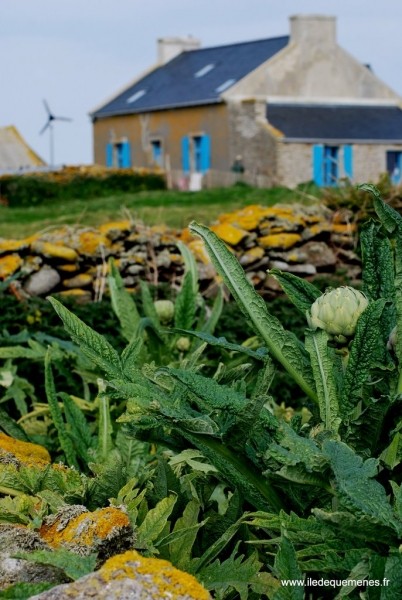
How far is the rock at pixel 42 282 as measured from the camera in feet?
24.5

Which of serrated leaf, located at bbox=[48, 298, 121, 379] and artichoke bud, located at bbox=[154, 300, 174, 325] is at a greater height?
serrated leaf, located at bbox=[48, 298, 121, 379]

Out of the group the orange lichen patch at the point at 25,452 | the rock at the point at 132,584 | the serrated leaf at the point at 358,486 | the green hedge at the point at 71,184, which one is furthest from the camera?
the green hedge at the point at 71,184

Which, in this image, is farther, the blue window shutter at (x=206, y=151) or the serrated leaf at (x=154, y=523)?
the blue window shutter at (x=206, y=151)

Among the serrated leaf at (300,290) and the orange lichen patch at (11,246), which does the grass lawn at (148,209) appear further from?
the serrated leaf at (300,290)

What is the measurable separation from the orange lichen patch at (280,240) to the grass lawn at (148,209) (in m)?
0.42

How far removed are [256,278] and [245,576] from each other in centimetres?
638

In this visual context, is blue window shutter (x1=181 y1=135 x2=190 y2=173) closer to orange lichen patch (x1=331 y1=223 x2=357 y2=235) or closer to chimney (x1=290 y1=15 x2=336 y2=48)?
chimney (x1=290 y1=15 x2=336 y2=48)

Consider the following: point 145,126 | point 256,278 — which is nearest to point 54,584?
point 256,278

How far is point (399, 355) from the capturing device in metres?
2.33

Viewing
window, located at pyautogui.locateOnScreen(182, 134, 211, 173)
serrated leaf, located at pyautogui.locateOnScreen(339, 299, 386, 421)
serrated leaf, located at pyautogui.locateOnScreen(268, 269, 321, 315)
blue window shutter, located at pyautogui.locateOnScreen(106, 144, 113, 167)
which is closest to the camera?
serrated leaf, located at pyautogui.locateOnScreen(339, 299, 386, 421)

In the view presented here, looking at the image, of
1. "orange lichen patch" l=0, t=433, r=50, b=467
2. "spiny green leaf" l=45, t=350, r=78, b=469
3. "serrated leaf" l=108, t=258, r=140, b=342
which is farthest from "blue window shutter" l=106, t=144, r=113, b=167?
"orange lichen patch" l=0, t=433, r=50, b=467

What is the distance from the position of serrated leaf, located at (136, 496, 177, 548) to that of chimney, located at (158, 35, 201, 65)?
40738 mm

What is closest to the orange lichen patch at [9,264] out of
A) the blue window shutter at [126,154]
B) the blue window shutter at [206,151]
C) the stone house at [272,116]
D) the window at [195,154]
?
the stone house at [272,116]

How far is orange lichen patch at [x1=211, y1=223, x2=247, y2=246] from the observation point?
8.47 metres
